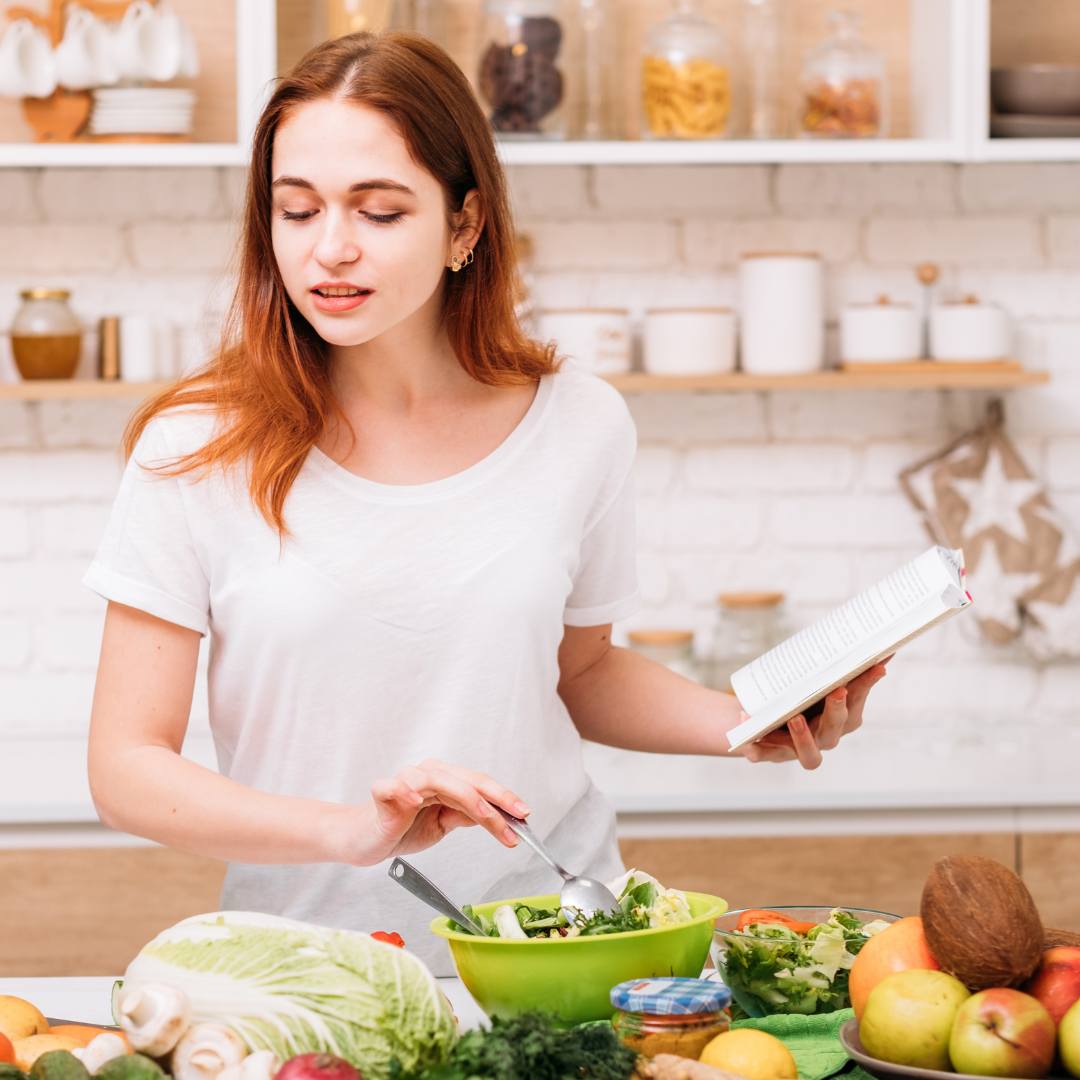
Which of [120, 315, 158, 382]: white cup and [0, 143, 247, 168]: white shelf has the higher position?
[0, 143, 247, 168]: white shelf

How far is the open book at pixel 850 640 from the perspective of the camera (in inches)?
36.5

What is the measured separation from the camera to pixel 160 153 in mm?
2127

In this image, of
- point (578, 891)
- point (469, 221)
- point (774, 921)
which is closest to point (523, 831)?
point (578, 891)

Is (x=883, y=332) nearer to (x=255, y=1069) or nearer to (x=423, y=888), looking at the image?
(x=423, y=888)

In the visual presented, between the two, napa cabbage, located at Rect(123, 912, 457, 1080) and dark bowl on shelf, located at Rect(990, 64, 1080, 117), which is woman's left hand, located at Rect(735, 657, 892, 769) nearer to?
napa cabbage, located at Rect(123, 912, 457, 1080)

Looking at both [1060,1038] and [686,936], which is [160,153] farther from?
[1060,1038]

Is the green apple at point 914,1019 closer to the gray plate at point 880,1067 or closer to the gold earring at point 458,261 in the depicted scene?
the gray plate at point 880,1067

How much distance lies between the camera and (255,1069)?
0.72 m

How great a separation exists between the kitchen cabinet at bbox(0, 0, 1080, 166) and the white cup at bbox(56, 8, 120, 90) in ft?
0.35

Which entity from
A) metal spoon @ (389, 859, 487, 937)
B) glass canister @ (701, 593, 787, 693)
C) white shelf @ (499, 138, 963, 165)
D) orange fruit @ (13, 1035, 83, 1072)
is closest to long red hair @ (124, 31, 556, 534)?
metal spoon @ (389, 859, 487, 937)

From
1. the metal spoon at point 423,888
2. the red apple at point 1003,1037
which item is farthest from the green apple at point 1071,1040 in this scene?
the metal spoon at point 423,888

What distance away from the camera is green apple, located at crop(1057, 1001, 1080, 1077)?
2.41 ft

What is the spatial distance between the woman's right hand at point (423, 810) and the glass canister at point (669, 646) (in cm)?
144

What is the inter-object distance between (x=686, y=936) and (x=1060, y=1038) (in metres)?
0.24
